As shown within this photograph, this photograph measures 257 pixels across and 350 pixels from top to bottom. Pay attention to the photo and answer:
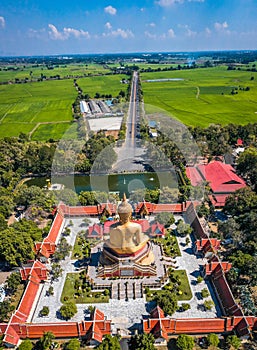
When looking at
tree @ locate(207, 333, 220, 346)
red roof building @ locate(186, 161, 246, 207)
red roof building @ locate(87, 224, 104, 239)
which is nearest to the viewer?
tree @ locate(207, 333, 220, 346)

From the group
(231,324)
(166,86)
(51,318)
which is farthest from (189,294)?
(166,86)

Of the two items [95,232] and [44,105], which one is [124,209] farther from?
[44,105]

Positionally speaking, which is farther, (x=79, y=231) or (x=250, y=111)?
(x=250, y=111)

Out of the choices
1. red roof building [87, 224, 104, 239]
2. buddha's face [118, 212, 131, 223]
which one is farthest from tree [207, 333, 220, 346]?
red roof building [87, 224, 104, 239]

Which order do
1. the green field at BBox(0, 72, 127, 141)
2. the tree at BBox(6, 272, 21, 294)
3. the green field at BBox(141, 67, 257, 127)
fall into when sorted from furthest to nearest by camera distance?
the green field at BBox(141, 67, 257, 127), the green field at BBox(0, 72, 127, 141), the tree at BBox(6, 272, 21, 294)

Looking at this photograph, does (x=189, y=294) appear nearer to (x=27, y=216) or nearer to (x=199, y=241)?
(x=199, y=241)

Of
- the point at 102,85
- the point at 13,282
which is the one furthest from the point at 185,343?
the point at 102,85

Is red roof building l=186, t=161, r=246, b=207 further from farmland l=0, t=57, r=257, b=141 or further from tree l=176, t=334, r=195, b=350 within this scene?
farmland l=0, t=57, r=257, b=141
